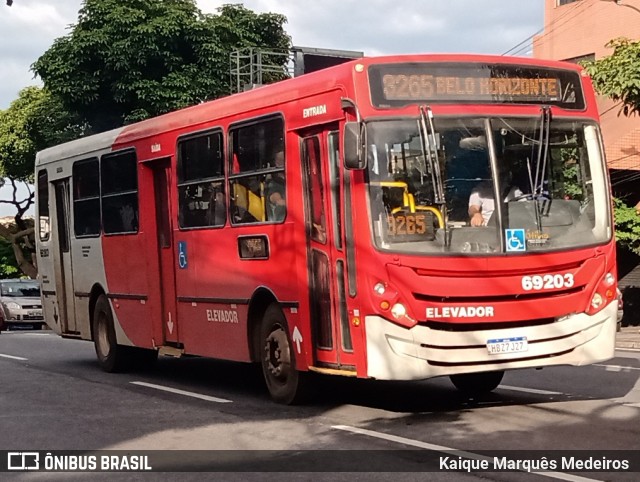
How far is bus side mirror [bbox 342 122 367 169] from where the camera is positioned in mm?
10008

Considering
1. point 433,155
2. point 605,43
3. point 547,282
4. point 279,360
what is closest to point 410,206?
point 433,155

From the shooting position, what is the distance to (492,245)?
1029 cm

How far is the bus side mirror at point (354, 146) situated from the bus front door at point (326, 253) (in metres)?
0.72

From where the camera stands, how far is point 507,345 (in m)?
10.2

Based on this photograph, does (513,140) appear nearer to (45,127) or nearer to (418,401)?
(418,401)

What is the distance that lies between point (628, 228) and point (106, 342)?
14844 mm

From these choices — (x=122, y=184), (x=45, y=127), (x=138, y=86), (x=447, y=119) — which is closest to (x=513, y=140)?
(x=447, y=119)

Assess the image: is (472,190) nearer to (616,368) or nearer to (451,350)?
(451,350)

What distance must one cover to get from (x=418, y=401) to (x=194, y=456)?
361 centimetres

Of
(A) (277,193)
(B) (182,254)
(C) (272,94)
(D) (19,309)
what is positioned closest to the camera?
(A) (277,193)

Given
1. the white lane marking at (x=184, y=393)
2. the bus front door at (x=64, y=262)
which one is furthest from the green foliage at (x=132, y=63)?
the white lane marking at (x=184, y=393)

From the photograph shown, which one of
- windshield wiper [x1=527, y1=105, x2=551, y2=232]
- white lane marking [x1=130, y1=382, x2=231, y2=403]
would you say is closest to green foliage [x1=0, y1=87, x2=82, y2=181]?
white lane marking [x1=130, y1=382, x2=231, y2=403]

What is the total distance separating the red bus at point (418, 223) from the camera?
10.1 m

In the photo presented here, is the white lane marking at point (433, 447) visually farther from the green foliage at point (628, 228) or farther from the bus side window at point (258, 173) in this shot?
the green foliage at point (628, 228)
